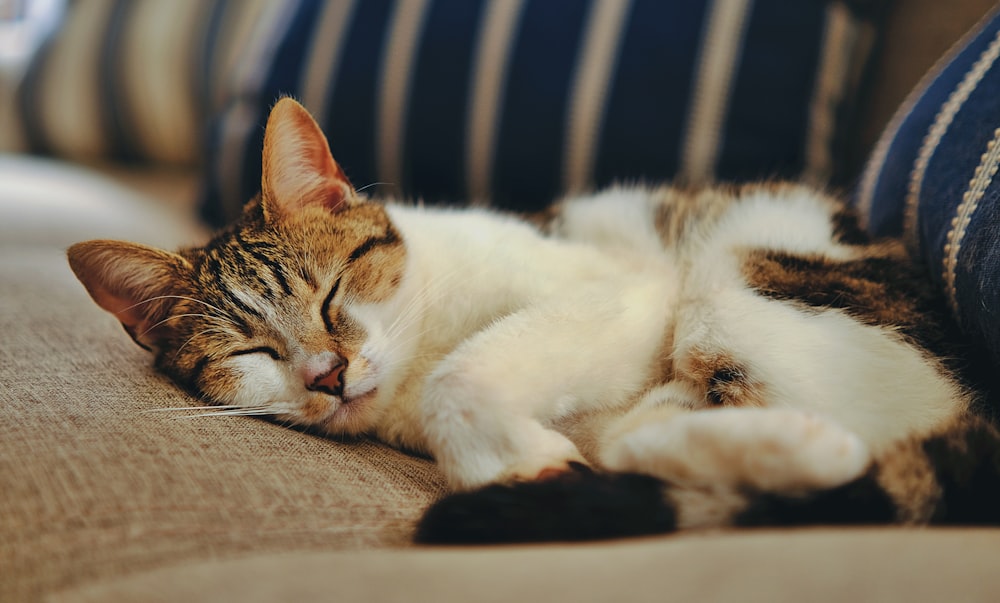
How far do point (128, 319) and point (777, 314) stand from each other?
0.90 m

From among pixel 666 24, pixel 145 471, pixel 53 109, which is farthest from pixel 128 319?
pixel 53 109

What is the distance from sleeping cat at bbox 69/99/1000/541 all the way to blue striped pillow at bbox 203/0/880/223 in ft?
0.81

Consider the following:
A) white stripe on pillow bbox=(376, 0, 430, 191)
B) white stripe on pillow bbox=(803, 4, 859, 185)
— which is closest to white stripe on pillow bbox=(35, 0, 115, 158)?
white stripe on pillow bbox=(376, 0, 430, 191)

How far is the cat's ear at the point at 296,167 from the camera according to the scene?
94 centimetres

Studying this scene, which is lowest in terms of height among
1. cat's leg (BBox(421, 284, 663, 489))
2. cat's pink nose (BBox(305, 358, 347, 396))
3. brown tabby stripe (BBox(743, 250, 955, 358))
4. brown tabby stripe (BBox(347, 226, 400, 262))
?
cat's pink nose (BBox(305, 358, 347, 396))

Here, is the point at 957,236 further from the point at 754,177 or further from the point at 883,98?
the point at 883,98

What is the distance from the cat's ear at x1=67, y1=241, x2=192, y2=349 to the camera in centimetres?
90

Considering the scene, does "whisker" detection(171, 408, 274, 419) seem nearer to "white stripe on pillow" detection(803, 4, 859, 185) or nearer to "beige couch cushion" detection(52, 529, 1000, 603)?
"beige couch cushion" detection(52, 529, 1000, 603)

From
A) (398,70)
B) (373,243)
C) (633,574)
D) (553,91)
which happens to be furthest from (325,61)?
(633,574)

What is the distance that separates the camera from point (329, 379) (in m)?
0.88

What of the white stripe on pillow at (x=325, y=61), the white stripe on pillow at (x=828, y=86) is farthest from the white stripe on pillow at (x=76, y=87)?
the white stripe on pillow at (x=828, y=86)

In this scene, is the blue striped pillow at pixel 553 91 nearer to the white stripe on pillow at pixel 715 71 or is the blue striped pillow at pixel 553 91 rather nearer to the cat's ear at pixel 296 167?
the white stripe on pillow at pixel 715 71

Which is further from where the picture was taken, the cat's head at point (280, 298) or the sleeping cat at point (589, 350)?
the cat's head at point (280, 298)

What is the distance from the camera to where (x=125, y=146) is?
2.32m
